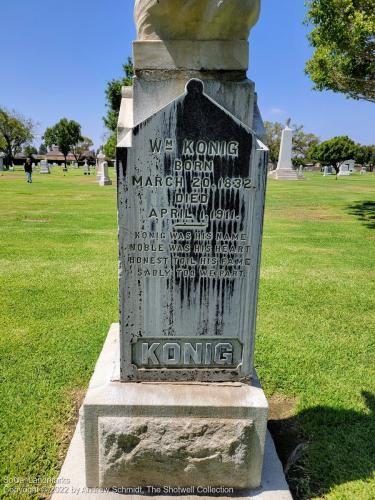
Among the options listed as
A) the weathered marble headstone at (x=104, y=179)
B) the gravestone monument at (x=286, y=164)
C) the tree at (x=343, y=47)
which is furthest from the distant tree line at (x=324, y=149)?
the tree at (x=343, y=47)

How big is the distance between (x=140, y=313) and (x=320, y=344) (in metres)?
2.75

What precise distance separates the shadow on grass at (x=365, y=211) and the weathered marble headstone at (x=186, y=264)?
Result: 11.1 metres

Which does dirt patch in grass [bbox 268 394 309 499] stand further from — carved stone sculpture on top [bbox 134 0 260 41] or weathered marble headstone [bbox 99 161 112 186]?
weathered marble headstone [bbox 99 161 112 186]

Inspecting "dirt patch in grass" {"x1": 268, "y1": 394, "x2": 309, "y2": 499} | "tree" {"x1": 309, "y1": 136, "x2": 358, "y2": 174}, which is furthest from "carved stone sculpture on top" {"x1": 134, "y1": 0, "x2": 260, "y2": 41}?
"tree" {"x1": 309, "y1": 136, "x2": 358, "y2": 174}

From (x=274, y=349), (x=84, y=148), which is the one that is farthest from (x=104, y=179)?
(x=84, y=148)

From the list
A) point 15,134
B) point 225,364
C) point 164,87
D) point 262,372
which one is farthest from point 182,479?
point 15,134

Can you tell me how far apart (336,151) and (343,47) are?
5898 cm

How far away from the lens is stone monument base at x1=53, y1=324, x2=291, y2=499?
7.30 feet

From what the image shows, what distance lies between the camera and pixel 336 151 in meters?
65.4

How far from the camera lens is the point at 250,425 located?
7.37 feet

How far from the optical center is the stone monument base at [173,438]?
222 centimetres

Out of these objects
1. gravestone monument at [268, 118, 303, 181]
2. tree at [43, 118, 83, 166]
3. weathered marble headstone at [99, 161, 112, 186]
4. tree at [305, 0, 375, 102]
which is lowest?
weathered marble headstone at [99, 161, 112, 186]

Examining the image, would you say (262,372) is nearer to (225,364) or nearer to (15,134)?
(225,364)

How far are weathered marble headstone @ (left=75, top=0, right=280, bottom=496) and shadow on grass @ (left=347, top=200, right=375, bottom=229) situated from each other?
36.5ft
